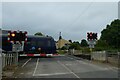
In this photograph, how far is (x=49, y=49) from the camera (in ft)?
188

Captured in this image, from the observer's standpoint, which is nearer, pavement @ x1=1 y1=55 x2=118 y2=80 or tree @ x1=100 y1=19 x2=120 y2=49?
pavement @ x1=1 y1=55 x2=118 y2=80

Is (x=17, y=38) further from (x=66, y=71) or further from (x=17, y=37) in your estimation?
(x=66, y=71)

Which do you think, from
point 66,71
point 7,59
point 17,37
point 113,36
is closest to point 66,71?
point 66,71

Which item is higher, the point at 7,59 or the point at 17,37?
the point at 17,37

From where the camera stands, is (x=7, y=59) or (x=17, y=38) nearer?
(x=17, y=38)

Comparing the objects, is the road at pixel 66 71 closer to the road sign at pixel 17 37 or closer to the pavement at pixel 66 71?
the pavement at pixel 66 71

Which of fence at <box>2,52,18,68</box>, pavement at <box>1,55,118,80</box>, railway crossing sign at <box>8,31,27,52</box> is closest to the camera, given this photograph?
pavement at <box>1,55,118,80</box>


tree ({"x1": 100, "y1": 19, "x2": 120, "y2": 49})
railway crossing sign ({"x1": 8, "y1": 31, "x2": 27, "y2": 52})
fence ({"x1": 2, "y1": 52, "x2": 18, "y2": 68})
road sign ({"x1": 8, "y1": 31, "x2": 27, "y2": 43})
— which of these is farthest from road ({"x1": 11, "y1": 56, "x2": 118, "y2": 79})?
tree ({"x1": 100, "y1": 19, "x2": 120, "y2": 49})

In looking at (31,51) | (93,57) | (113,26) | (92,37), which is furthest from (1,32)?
(113,26)

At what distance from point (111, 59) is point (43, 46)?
19.0 metres

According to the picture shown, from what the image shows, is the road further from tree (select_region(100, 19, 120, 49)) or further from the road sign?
tree (select_region(100, 19, 120, 49))

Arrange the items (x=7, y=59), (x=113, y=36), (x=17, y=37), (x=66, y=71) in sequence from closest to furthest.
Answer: (x=66, y=71)
(x=17, y=37)
(x=7, y=59)
(x=113, y=36)

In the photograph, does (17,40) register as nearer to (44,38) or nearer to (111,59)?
(111,59)

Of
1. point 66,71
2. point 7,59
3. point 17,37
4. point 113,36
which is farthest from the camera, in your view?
point 113,36
